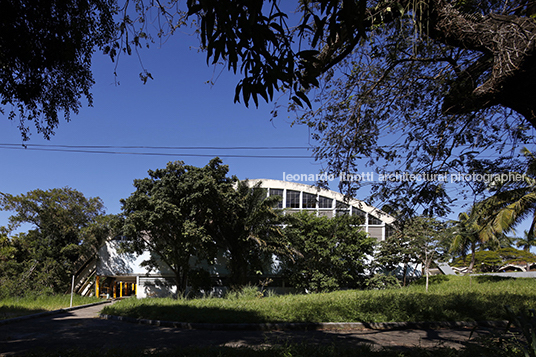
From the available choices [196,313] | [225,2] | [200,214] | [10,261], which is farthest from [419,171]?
[10,261]

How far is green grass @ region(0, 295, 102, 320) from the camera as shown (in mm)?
14102

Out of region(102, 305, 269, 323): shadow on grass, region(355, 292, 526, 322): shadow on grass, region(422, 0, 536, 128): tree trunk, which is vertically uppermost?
region(422, 0, 536, 128): tree trunk

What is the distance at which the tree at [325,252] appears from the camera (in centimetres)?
2084

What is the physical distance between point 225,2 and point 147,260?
22.0 m

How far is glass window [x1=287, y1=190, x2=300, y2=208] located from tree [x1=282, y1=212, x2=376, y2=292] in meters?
9.59

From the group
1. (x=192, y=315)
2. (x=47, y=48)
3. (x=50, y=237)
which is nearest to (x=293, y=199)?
(x=50, y=237)

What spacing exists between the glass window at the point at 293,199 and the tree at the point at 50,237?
16223 mm

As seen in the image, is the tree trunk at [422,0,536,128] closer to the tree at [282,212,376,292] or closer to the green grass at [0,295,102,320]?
the green grass at [0,295,102,320]

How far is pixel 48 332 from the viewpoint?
8.86 metres

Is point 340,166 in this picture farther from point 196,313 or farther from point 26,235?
point 26,235

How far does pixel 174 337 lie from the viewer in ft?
25.3

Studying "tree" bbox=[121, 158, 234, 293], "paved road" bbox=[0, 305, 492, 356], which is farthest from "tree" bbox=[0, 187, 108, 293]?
"paved road" bbox=[0, 305, 492, 356]

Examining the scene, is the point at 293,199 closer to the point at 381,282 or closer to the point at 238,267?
the point at 381,282

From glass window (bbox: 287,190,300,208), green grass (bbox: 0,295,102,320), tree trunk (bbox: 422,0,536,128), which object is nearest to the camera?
tree trunk (bbox: 422,0,536,128)
